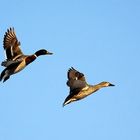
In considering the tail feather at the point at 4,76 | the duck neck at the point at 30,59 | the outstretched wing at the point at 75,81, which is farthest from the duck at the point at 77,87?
the tail feather at the point at 4,76

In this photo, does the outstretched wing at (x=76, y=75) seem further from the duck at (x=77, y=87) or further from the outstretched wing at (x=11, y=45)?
the outstretched wing at (x=11, y=45)

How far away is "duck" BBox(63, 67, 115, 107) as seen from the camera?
2130 centimetres

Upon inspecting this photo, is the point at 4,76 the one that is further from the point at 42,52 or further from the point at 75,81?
the point at 75,81

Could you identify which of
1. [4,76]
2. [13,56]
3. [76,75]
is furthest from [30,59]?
[76,75]

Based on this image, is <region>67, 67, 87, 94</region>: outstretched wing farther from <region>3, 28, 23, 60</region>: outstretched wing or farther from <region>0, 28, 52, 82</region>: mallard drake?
<region>3, 28, 23, 60</region>: outstretched wing

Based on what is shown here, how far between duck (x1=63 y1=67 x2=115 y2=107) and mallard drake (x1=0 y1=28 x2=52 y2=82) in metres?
2.58

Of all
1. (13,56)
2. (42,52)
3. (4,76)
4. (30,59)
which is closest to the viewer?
(4,76)

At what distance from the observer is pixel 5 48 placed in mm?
25094

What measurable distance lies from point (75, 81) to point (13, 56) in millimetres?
4302

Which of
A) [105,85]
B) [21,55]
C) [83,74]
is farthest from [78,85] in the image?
[21,55]

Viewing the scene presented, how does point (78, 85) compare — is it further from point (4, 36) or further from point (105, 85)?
point (4, 36)

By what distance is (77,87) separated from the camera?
21344 millimetres

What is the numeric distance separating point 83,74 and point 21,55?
13.3 ft

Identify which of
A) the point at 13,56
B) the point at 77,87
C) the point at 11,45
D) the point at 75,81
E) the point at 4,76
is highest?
the point at 11,45
